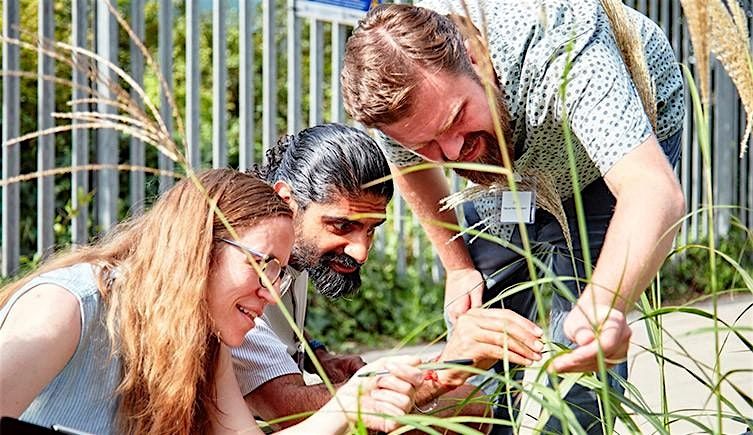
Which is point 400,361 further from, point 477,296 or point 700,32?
point 477,296

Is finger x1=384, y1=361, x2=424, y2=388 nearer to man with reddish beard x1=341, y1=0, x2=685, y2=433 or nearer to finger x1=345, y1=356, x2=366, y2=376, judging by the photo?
man with reddish beard x1=341, y1=0, x2=685, y2=433

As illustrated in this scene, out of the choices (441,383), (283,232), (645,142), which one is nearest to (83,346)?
(283,232)

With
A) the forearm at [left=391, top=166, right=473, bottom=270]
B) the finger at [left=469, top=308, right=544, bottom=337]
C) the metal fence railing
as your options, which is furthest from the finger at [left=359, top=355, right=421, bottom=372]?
the metal fence railing

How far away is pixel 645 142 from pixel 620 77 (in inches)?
6.4

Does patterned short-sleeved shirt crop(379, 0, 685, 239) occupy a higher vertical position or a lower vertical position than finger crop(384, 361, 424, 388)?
higher

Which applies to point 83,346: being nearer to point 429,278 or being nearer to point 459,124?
point 459,124

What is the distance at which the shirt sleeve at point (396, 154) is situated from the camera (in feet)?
9.70

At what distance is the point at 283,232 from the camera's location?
7.51 ft

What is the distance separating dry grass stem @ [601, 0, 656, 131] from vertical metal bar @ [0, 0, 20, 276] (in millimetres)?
2848

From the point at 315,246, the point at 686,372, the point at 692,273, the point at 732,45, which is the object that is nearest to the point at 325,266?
the point at 315,246

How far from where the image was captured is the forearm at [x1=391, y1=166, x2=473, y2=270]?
315 centimetres

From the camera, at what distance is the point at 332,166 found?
9.44 ft

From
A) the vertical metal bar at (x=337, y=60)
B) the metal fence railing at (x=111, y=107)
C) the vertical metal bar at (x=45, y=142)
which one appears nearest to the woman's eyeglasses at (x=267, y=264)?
the metal fence railing at (x=111, y=107)

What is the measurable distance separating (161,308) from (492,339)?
0.59 m
